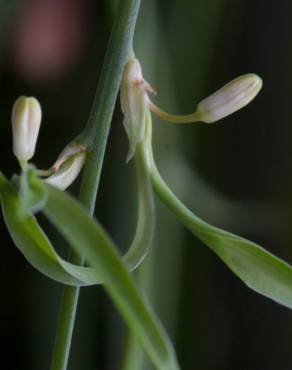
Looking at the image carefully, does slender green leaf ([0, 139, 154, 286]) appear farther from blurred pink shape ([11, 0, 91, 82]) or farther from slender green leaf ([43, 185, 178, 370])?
blurred pink shape ([11, 0, 91, 82])

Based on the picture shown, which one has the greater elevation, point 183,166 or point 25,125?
point 25,125

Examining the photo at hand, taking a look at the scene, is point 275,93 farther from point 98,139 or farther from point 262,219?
point 98,139

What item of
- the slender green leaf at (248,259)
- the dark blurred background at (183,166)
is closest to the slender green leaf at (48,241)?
the slender green leaf at (248,259)

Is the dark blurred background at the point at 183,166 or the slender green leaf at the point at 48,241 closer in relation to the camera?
the slender green leaf at the point at 48,241

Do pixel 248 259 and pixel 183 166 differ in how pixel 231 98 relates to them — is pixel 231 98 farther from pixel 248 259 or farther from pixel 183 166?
pixel 183 166

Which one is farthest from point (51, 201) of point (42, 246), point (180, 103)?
point (180, 103)

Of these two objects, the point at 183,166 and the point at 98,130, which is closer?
the point at 98,130

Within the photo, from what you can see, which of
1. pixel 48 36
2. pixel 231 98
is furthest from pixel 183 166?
pixel 231 98

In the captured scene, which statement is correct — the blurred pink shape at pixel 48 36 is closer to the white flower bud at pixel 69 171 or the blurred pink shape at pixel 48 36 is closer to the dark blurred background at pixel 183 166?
the dark blurred background at pixel 183 166
